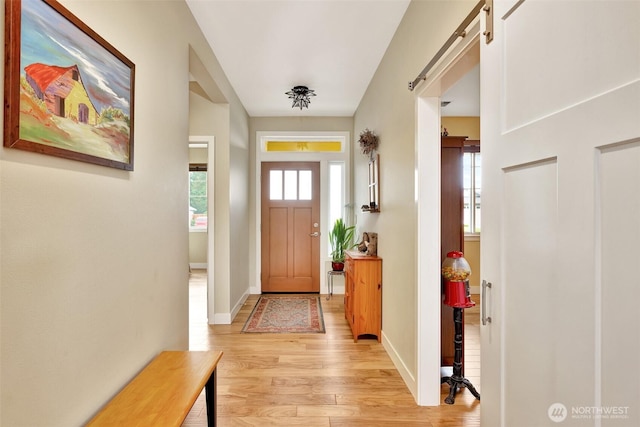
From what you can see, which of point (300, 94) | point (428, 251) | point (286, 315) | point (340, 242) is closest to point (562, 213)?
point (428, 251)

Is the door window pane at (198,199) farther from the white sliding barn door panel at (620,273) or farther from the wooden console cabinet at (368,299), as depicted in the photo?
the white sliding barn door panel at (620,273)

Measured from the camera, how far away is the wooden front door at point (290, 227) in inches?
217

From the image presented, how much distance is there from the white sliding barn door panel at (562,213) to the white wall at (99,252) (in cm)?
143

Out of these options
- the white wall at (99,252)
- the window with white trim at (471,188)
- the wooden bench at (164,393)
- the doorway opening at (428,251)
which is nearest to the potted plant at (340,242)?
the window with white trim at (471,188)

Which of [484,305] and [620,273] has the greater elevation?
[620,273]

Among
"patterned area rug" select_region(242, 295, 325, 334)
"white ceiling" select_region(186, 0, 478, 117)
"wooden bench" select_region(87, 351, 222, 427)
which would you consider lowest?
"patterned area rug" select_region(242, 295, 325, 334)

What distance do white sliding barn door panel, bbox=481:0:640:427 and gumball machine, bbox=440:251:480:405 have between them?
1.17 metres

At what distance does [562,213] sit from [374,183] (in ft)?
9.44

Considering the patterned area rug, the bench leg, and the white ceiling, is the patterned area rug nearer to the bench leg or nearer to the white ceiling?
the bench leg

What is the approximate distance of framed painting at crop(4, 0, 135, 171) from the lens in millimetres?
946

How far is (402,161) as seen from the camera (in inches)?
108

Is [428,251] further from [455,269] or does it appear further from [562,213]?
[562,213]

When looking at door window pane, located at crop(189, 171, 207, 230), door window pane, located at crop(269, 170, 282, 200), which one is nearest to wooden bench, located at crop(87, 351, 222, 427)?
door window pane, located at crop(269, 170, 282, 200)

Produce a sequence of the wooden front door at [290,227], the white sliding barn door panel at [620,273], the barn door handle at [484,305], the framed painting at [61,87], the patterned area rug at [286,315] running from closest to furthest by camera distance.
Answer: the white sliding barn door panel at [620,273] → the framed painting at [61,87] → the barn door handle at [484,305] → the patterned area rug at [286,315] → the wooden front door at [290,227]
